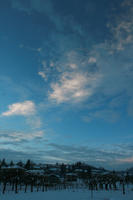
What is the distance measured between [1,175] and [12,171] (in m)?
7.64

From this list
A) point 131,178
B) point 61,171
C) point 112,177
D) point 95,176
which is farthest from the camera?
point 61,171

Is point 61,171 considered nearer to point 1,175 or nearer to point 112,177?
point 112,177

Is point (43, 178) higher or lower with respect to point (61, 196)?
lower

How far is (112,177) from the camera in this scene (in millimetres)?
83062

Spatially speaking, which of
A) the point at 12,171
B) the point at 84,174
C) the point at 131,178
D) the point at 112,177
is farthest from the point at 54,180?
the point at 12,171

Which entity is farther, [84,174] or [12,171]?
[84,174]

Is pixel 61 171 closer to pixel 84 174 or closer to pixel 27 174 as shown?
pixel 84 174

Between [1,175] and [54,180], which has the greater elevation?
[1,175]

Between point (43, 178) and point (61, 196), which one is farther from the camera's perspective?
point (43, 178)

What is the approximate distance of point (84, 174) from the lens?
116 meters

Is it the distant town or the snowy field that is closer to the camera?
the snowy field

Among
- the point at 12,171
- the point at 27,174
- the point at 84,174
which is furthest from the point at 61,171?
the point at 12,171

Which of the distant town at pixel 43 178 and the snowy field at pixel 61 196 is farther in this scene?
the distant town at pixel 43 178

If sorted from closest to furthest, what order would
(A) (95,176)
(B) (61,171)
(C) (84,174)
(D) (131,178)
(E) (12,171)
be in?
(E) (12,171) < (A) (95,176) < (D) (131,178) < (C) (84,174) < (B) (61,171)
